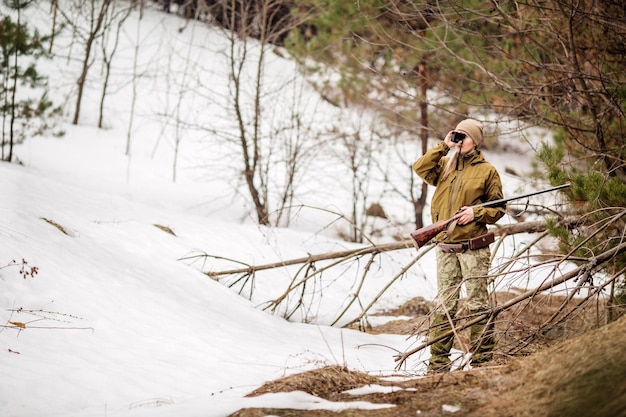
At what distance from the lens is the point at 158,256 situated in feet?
Result: 23.5

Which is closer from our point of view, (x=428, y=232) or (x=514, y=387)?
(x=514, y=387)

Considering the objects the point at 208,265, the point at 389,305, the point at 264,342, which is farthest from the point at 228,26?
the point at 264,342

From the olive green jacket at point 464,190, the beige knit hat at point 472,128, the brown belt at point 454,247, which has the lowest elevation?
the brown belt at point 454,247

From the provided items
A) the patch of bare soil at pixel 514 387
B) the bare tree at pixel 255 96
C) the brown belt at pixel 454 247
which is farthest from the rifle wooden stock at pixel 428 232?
the bare tree at pixel 255 96

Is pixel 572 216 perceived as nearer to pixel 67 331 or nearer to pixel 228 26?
pixel 67 331

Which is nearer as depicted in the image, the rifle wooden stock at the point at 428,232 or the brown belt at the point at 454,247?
the rifle wooden stock at the point at 428,232

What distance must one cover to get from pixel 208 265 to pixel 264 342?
8.42ft

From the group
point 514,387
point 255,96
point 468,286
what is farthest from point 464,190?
point 255,96

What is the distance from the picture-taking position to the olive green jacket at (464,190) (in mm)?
4145

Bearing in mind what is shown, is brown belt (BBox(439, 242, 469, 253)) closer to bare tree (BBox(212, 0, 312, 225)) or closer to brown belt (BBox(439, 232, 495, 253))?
brown belt (BBox(439, 232, 495, 253))

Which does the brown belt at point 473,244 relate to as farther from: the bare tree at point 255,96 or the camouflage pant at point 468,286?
the bare tree at point 255,96

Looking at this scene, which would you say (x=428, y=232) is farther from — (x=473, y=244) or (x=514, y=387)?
(x=514, y=387)

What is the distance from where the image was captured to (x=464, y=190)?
4199 mm

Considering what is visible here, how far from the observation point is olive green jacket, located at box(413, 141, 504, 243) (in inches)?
163
